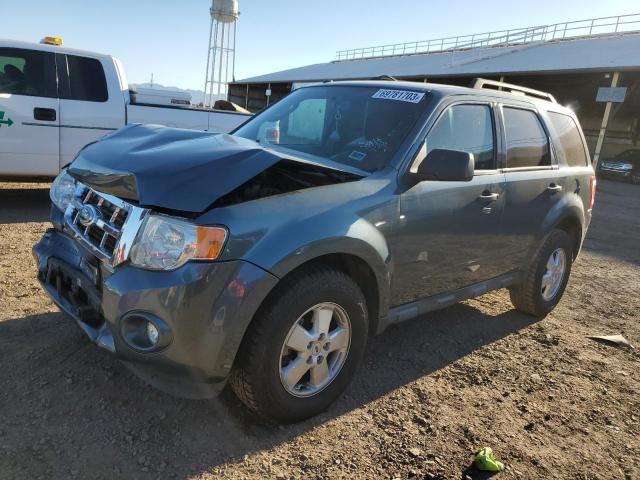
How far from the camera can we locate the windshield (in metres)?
3.10

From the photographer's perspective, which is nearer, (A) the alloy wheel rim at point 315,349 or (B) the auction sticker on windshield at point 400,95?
(A) the alloy wheel rim at point 315,349

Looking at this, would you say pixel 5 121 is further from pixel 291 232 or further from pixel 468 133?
pixel 468 133

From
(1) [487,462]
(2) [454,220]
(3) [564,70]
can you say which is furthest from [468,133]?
(3) [564,70]

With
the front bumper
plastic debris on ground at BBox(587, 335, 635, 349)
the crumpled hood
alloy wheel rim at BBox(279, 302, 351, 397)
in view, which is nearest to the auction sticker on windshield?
the crumpled hood

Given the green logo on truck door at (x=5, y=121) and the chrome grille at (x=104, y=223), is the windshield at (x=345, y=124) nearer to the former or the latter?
the chrome grille at (x=104, y=223)

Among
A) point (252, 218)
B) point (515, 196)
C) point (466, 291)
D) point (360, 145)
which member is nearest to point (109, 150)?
point (252, 218)

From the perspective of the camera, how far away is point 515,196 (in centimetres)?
378

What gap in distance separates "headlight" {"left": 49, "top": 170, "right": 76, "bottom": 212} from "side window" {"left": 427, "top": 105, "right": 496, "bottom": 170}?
2.17 meters

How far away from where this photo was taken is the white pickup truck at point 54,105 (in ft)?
20.4

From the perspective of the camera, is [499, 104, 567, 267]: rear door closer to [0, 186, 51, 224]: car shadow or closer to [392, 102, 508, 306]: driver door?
[392, 102, 508, 306]: driver door

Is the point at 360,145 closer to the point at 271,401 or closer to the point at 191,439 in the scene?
the point at 271,401

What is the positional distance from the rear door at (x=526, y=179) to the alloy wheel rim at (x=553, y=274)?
18.7 inches

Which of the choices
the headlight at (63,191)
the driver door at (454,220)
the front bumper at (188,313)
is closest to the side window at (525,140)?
the driver door at (454,220)

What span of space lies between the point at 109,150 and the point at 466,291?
2.58m
